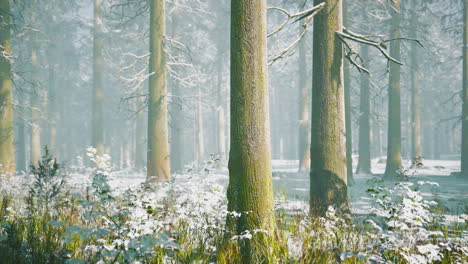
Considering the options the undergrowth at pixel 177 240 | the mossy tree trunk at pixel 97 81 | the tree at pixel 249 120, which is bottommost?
the undergrowth at pixel 177 240

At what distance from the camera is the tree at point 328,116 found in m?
6.59

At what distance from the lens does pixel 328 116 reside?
6602 millimetres

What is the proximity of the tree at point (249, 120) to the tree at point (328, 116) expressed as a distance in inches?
99.1

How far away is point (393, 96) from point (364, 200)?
289 inches

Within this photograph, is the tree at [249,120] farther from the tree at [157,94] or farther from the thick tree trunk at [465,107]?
the thick tree trunk at [465,107]

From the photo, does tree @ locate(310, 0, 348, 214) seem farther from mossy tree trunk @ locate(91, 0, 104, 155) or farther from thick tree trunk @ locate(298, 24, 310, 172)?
mossy tree trunk @ locate(91, 0, 104, 155)

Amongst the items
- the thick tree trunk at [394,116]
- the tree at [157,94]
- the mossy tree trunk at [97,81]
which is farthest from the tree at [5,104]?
the thick tree trunk at [394,116]

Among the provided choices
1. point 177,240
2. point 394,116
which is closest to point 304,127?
point 394,116

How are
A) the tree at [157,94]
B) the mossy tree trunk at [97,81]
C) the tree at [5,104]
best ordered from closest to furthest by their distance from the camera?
the tree at [5,104]
the tree at [157,94]
the mossy tree trunk at [97,81]

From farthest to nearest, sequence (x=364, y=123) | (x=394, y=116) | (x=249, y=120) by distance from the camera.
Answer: (x=364, y=123) < (x=394, y=116) < (x=249, y=120)

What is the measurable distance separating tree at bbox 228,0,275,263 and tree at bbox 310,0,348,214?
2.52 m

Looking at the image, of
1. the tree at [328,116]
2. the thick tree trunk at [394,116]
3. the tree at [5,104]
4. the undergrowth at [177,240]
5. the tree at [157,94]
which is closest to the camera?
the undergrowth at [177,240]

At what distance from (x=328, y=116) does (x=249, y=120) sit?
278 centimetres

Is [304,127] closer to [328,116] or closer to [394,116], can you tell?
[394,116]
